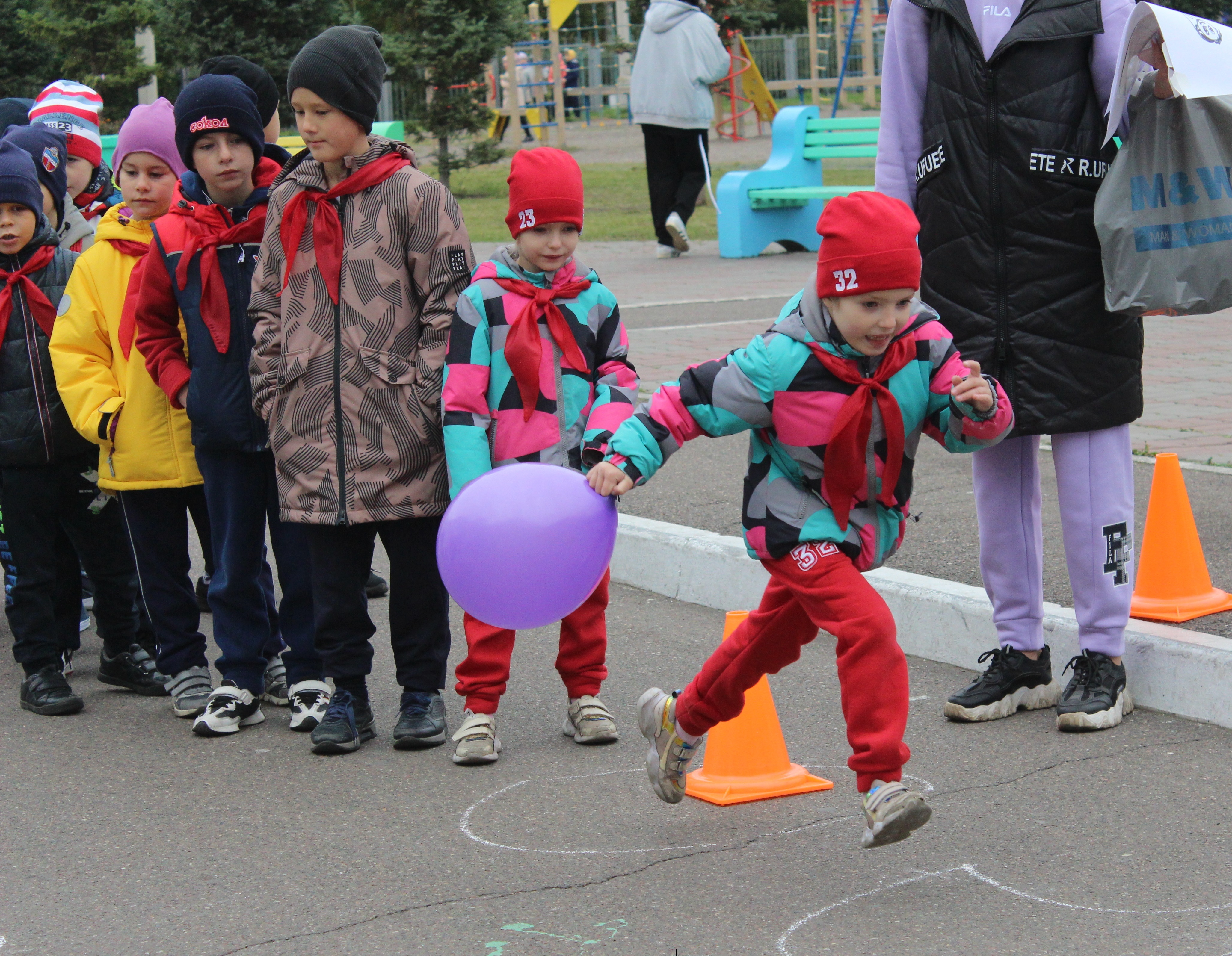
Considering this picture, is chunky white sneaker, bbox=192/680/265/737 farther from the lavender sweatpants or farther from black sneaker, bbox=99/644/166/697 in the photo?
the lavender sweatpants

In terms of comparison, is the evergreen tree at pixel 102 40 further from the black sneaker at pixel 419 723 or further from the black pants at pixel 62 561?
the black sneaker at pixel 419 723

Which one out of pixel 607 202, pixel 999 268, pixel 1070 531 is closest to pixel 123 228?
pixel 999 268

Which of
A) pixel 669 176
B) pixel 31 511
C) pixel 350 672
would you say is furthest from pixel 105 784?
pixel 669 176

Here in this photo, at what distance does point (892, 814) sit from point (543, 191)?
1949 mm

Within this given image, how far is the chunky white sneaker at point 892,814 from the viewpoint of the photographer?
347 centimetres

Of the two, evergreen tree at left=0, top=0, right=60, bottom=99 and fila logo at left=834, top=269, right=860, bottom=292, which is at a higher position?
evergreen tree at left=0, top=0, right=60, bottom=99

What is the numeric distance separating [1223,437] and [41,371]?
5.15m

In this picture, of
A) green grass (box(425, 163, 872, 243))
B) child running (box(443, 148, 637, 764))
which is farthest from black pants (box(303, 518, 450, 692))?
green grass (box(425, 163, 872, 243))

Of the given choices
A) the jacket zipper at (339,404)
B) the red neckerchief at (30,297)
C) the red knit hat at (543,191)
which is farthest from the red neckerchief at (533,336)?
the red neckerchief at (30,297)

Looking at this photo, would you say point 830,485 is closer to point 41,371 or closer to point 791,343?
point 791,343

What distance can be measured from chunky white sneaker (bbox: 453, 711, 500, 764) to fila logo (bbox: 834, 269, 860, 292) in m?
1.70

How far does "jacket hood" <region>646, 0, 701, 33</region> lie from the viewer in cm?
1625

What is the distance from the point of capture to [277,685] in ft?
17.3

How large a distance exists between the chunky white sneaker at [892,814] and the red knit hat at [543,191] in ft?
5.96
